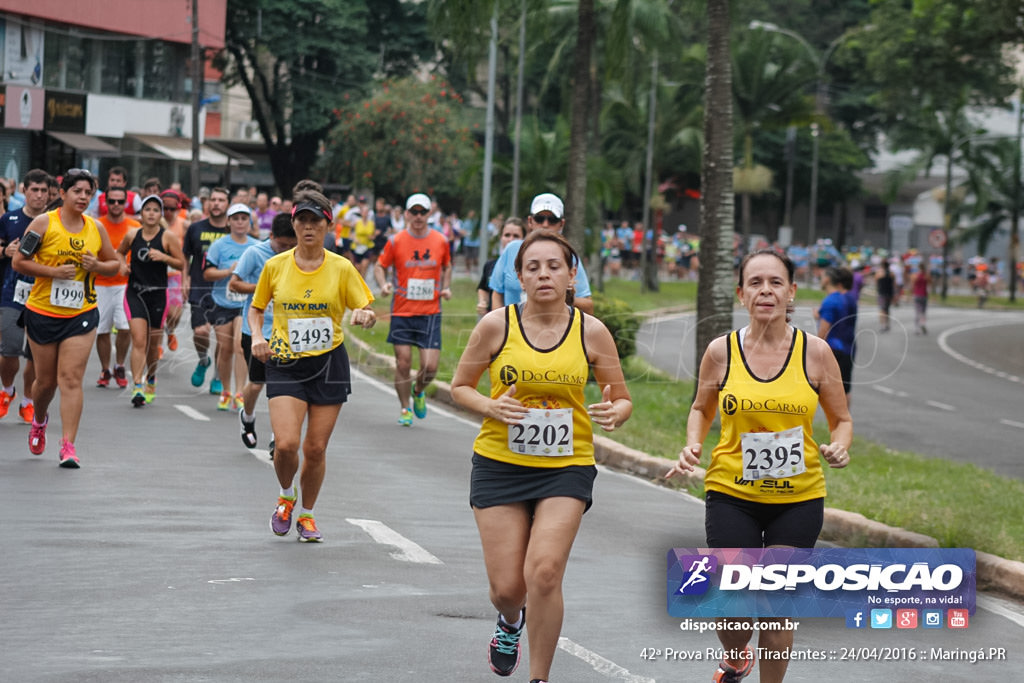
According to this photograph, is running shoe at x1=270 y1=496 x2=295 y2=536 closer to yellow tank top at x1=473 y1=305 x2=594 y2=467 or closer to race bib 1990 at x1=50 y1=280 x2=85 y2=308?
race bib 1990 at x1=50 y1=280 x2=85 y2=308

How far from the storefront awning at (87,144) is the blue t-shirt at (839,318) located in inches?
1344

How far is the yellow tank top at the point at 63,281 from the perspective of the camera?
10484 mm

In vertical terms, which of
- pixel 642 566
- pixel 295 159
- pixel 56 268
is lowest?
pixel 642 566

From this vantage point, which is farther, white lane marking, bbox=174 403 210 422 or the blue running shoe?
the blue running shoe

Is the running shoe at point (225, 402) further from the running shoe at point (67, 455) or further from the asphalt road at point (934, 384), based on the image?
the asphalt road at point (934, 384)

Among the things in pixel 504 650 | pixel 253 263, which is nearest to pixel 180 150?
pixel 253 263

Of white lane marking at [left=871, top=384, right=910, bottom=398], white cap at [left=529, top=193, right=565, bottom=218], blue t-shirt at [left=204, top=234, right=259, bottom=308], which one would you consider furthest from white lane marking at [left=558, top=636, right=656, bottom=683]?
white lane marking at [left=871, top=384, right=910, bottom=398]

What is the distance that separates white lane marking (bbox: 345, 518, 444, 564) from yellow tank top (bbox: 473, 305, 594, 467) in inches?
101

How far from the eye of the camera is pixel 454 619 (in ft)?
23.3

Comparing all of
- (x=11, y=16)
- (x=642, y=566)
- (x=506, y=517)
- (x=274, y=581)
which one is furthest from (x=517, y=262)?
(x=11, y=16)

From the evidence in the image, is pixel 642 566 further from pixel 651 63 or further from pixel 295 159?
pixel 295 159

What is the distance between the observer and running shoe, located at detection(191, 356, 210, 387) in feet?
52.1

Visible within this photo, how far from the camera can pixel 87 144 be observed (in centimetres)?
4588

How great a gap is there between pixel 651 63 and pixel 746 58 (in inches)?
273
